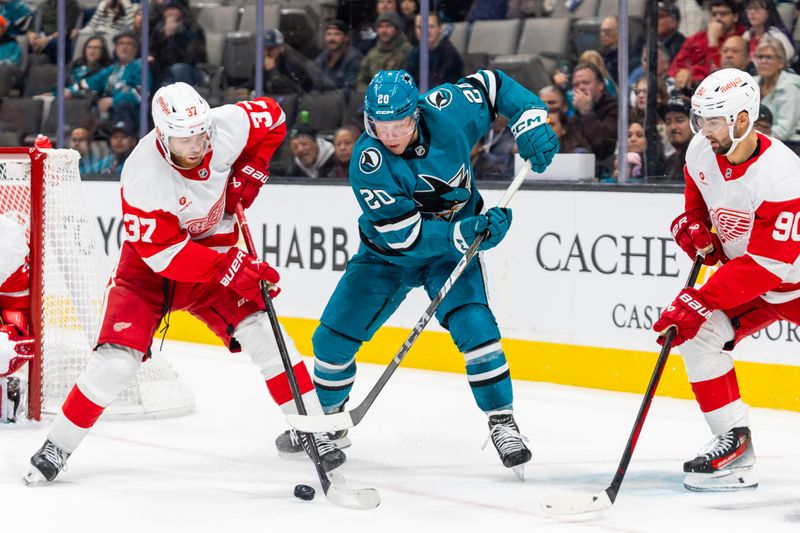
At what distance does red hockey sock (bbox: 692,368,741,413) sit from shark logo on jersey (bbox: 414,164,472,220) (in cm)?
84

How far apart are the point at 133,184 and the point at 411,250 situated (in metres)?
0.77

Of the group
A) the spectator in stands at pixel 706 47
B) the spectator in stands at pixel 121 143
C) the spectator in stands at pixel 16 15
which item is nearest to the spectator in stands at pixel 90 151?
the spectator in stands at pixel 121 143

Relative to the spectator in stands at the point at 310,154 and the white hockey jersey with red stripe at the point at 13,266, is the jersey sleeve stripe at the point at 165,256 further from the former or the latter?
the spectator in stands at the point at 310,154

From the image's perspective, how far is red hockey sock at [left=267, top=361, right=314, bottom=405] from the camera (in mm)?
3744

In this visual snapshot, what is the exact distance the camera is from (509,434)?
12.5 ft

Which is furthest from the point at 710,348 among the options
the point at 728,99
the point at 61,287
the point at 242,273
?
the point at 61,287

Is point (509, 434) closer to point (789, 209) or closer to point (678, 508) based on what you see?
point (678, 508)

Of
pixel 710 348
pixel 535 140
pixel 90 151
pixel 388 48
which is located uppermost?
pixel 535 140

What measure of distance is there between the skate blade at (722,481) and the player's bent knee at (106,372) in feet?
5.01

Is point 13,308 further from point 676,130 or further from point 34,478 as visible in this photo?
point 676,130

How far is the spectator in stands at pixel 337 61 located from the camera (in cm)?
656

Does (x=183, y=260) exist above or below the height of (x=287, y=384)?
above

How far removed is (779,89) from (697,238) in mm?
1543

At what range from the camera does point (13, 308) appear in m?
4.67
